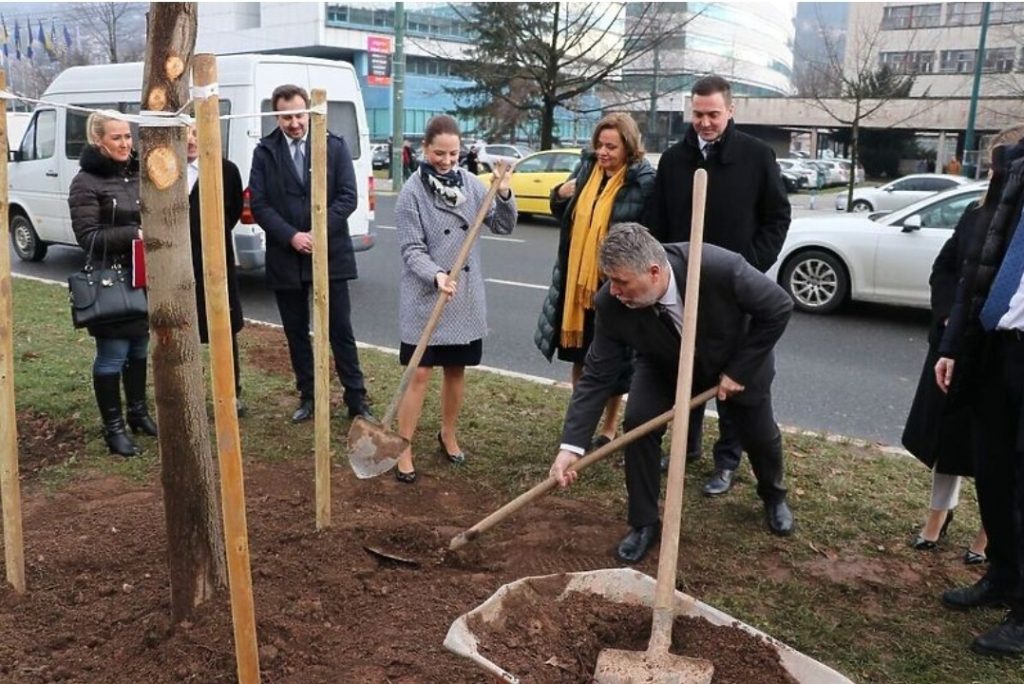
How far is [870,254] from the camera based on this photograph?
28.1 ft

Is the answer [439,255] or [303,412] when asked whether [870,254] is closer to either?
[439,255]

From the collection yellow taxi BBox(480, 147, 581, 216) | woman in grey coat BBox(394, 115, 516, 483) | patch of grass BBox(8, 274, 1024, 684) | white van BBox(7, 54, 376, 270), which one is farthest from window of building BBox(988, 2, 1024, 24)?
woman in grey coat BBox(394, 115, 516, 483)

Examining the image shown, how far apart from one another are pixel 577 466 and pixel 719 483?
1291 mm

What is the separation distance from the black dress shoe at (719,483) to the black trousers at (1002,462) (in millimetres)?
1203

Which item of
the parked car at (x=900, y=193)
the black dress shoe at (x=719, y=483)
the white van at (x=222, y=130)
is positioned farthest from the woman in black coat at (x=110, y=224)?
the parked car at (x=900, y=193)

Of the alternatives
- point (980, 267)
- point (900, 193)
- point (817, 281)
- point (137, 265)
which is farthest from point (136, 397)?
point (900, 193)

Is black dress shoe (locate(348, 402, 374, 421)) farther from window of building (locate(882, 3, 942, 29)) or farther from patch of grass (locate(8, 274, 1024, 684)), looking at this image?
window of building (locate(882, 3, 942, 29))

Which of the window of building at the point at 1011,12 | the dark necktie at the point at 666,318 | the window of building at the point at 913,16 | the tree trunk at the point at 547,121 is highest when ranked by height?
the window of building at the point at 913,16

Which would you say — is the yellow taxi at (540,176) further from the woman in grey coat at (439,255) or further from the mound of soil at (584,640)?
the mound of soil at (584,640)

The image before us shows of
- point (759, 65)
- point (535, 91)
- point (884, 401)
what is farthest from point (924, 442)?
point (759, 65)

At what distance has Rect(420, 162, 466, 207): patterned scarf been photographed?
4.19 meters

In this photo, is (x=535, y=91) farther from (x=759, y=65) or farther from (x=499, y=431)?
(x=759, y=65)

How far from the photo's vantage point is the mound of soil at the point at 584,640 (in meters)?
2.46

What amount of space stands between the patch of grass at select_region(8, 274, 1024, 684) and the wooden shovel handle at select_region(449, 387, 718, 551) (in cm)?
62
